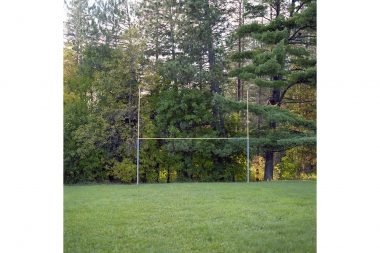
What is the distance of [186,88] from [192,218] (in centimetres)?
237

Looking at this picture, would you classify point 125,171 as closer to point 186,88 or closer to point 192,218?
point 186,88

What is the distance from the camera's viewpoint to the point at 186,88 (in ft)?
22.1

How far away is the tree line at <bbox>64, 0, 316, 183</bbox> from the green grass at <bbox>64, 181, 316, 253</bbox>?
58 cm

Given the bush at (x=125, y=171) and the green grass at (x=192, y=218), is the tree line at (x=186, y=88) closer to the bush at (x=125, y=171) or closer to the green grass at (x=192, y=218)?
the bush at (x=125, y=171)

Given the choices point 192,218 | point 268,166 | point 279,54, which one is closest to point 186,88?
point 279,54

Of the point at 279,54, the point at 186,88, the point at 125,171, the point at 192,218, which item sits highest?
the point at 279,54

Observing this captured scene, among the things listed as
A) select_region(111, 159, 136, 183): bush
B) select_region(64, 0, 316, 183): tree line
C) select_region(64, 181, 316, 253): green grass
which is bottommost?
select_region(64, 181, 316, 253): green grass

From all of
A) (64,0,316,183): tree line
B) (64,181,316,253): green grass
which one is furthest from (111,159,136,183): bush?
(64,181,316,253): green grass

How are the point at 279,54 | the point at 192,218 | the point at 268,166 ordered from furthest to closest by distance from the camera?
1. the point at 268,166
2. the point at 279,54
3. the point at 192,218

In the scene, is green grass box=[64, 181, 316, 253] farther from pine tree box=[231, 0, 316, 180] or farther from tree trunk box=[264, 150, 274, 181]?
pine tree box=[231, 0, 316, 180]

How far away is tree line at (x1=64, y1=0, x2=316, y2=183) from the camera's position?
6.66 meters
